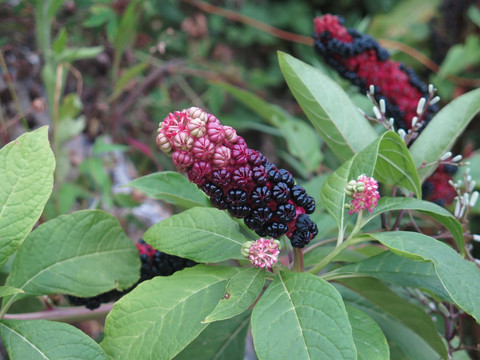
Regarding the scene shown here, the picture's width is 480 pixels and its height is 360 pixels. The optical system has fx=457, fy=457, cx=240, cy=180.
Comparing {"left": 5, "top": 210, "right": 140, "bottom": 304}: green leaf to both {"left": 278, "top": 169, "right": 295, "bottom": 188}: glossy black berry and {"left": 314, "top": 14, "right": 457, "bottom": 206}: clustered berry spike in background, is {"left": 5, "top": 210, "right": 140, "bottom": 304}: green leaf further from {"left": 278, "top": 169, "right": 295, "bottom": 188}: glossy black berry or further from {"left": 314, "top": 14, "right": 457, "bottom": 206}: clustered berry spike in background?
{"left": 314, "top": 14, "right": 457, "bottom": 206}: clustered berry spike in background

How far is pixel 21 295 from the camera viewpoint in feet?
2.72

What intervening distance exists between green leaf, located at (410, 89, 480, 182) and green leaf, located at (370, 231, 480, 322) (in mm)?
304

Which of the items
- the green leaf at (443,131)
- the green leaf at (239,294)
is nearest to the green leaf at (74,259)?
the green leaf at (239,294)

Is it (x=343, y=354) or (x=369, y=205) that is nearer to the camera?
(x=343, y=354)

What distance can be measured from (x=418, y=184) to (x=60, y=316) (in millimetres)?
779

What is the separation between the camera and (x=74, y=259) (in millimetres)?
852

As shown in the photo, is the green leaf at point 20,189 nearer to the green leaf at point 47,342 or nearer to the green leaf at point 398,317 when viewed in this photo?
the green leaf at point 47,342

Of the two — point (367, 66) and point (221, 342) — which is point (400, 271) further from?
point (367, 66)

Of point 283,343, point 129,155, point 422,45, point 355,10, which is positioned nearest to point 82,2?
point 129,155

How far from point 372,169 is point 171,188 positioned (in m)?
0.39

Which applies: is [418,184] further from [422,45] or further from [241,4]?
[241,4]

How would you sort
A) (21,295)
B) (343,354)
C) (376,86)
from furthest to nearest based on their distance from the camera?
(376,86) → (21,295) → (343,354)

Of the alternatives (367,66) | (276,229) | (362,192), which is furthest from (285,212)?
(367,66)

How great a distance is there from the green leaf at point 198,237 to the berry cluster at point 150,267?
121 millimetres
